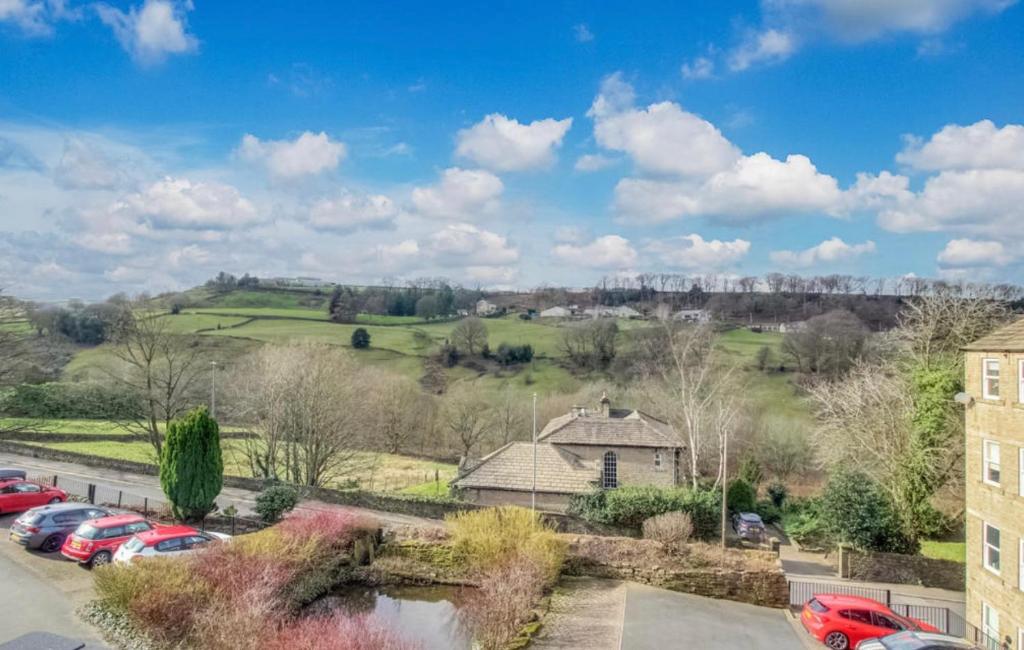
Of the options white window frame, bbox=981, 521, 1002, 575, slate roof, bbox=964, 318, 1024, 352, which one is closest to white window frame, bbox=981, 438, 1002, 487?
white window frame, bbox=981, 521, 1002, 575

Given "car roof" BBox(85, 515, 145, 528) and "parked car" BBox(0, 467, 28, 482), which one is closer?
"car roof" BBox(85, 515, 145, 528)

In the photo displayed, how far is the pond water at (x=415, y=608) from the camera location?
1935 cm

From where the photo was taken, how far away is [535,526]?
979 inches


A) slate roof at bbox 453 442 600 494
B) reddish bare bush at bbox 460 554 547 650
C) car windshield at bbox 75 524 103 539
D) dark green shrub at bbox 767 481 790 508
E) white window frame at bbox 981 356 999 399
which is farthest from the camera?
dark green shrub at bbox 767 481 790 508

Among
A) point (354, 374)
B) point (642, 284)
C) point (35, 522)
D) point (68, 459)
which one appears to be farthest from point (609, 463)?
point (642, 284)

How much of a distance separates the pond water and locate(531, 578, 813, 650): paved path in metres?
2.91

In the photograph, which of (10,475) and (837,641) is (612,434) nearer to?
(837,641)

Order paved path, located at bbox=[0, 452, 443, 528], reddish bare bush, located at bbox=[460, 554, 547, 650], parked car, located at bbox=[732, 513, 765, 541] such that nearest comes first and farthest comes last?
1. reddish bare bush, located at bbox=[460, 554, 547, 650]
2. paved path, located at bbox=[0, 452, 443, 528]
3. parked car, located at bbox=[732, 513, 765, 541]

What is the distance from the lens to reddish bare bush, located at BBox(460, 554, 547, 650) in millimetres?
18203

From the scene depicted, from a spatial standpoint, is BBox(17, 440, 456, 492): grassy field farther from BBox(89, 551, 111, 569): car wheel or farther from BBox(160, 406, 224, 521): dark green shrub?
BBox(89, 551, 111, 569): car wheel

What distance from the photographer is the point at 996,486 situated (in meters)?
19.6

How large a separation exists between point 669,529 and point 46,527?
21.3 metres

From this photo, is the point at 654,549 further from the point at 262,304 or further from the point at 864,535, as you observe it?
the point at 262,304

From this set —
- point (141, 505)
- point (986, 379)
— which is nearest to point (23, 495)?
point (141, 505)
